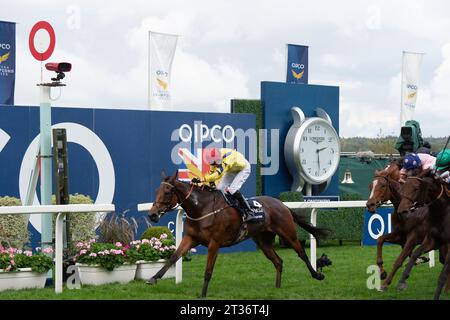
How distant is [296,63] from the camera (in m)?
19.9

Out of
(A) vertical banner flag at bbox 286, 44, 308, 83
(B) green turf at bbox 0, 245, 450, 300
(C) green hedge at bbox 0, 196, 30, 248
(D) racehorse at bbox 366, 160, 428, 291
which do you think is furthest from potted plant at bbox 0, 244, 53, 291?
(A) vertical banner flag at bbox 286, 44, 308, 83

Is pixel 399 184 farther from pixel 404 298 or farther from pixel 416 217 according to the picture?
pixel 404 298

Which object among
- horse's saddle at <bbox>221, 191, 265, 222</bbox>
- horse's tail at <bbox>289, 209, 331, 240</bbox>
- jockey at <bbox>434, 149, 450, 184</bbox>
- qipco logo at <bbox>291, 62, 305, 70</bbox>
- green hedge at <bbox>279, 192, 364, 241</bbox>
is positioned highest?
qipco logo at <bbox>291, 62, 305, 70</bbox>

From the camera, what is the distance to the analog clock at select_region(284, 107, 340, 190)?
17.6 m

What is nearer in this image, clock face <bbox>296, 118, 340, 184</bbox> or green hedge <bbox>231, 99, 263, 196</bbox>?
green hedge <bbox>231, 99, 263, 196</bbox>

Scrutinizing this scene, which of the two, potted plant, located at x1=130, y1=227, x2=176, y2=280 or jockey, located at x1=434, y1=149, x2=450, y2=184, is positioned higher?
jockey, located at x1=434, y1=149, x2=450, y2=184

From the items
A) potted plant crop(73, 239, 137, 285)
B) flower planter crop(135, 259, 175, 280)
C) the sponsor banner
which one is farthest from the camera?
the sponsor banner

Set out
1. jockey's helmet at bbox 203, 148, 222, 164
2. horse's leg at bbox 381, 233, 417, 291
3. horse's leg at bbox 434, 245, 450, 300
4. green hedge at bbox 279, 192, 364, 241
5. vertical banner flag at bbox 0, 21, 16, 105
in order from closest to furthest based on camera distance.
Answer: horse's leg at bbox 434, 245, 450, 300 < jockey's helmet at bbox 203, 148, 222, 164 < horse's leg at bbox 381, 233, 417, 291 < vertical banner flag at bbox 0, 21, 16, 105 < green hedge at bbox 279, 192, 364, 241

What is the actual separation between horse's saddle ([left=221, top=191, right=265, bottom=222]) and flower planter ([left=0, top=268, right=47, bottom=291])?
2.29 meters

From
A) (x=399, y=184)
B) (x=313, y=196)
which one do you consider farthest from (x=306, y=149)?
(x=399, y=184)

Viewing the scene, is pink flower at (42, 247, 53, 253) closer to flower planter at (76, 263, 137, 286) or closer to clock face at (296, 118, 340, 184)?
flower planter at (76, 263, 137, 286)

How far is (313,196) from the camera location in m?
18.0

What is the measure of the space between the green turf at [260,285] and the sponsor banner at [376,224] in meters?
2.40

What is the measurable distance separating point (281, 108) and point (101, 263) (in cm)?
806
